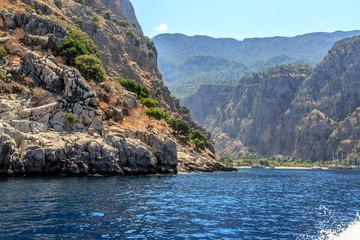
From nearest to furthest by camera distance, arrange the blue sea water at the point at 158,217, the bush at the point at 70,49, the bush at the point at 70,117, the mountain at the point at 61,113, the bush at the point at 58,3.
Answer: the blue sea water at the point at 158,217 → the mountain at the point at 61,113 → the bush at the point at 70,117 → the bush at the point at 70,49 → the bush at the point at 58,3

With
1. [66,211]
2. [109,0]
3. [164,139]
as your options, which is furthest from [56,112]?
[109,0]

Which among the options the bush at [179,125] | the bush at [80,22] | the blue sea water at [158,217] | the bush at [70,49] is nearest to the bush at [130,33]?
the bush at [80,22]

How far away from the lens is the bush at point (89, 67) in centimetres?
7175

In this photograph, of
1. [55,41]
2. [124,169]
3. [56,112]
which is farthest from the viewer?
[55,41]

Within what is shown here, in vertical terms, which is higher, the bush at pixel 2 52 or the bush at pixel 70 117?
the bush at pixel 2 52

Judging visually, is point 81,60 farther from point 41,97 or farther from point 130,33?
point 130,33

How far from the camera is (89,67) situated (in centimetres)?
7312

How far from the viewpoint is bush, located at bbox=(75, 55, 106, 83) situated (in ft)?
235

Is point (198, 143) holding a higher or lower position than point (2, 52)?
lower

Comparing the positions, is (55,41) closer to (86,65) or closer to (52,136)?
(86,65)

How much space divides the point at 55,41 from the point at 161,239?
6666 centimetres

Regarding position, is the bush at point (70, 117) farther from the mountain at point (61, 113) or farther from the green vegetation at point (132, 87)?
the green vegetation at point (132, 87)

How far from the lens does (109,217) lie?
22328 mm

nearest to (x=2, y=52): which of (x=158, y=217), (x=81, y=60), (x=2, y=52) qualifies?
(x=2, y=52)
